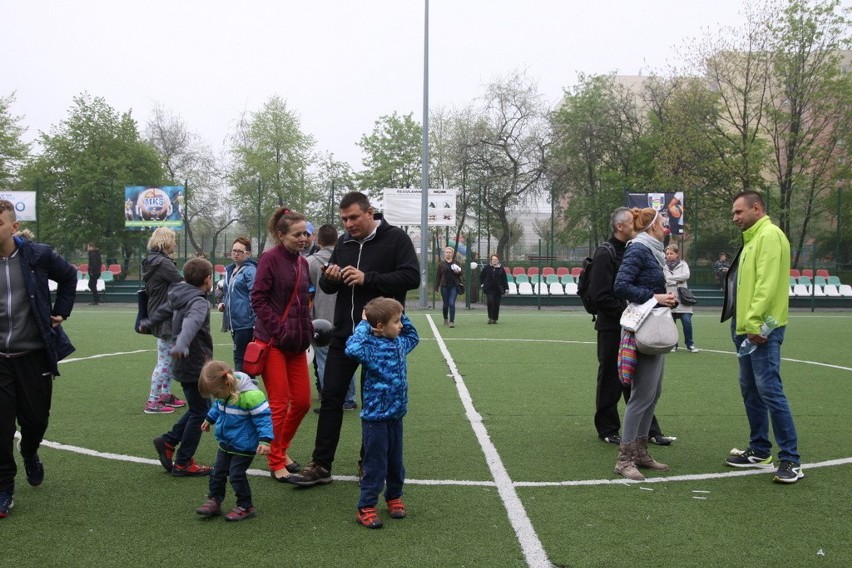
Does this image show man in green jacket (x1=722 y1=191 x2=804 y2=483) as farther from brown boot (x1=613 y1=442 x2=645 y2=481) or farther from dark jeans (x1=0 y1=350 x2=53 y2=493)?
dark jeans (x1=0 y1=350 x2=53 y2=493)

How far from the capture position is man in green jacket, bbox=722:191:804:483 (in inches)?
231

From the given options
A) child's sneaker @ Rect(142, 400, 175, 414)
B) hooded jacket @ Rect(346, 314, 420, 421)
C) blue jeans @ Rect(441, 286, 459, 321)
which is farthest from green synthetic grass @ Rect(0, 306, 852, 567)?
blue jeans @ Rect(441, 286, 459, 321)

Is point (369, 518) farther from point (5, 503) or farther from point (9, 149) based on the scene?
point (9, 149)

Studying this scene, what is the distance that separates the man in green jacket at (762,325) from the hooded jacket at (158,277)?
4722 millimetres

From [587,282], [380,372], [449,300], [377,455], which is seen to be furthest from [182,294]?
[449,300]

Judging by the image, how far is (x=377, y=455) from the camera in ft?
16.3

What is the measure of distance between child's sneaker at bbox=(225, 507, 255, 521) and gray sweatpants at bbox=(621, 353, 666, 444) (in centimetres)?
281

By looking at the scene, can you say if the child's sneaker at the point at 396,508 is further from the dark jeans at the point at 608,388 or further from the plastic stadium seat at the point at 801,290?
the plastic stadium seat at the point at 801,290

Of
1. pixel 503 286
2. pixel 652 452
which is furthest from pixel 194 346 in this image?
pixel 503 286

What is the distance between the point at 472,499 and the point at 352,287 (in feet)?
5.45

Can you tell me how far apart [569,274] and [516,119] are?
2291 cm

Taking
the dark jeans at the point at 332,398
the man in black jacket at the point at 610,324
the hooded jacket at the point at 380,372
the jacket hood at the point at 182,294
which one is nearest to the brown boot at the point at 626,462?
the man in black jacket at the point at 610,324

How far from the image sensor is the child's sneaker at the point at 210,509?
499 centimetres

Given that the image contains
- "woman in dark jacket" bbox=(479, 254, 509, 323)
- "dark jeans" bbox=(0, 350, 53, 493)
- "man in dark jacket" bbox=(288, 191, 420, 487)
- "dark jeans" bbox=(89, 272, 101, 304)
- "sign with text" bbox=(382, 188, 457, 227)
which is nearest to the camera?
"dark jeans" bbox=(0, 350, 53, 493)
